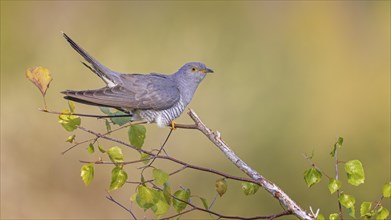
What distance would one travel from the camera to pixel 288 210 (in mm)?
1946

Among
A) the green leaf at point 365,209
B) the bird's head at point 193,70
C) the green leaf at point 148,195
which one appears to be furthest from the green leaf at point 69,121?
the bird's head at point 193,70

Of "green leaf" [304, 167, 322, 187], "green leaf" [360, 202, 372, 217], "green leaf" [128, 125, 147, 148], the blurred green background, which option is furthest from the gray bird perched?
the blurred green background

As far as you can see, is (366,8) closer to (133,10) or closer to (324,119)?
(324,119)

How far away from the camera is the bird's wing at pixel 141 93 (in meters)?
2.65

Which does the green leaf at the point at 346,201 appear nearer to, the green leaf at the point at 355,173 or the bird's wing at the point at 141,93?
the green leaf at the point at 355,173

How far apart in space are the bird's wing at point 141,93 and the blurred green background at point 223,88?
2.01 metres

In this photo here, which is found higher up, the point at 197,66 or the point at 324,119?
the point at 197,66

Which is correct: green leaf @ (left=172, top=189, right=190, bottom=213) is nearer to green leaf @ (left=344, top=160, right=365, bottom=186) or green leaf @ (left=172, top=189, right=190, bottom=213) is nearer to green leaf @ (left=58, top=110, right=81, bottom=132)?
green leaf @ (left=58, top=110, right=81, bottom=132)

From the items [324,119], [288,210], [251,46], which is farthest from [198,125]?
[251,46]

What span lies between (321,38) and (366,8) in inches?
21.6

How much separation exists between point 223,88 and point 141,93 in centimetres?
321

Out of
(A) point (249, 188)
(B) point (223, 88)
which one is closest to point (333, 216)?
(A) point (249, 188)

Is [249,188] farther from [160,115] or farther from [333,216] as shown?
[160,115]

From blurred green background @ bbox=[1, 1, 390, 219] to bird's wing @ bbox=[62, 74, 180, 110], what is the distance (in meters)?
2.01
